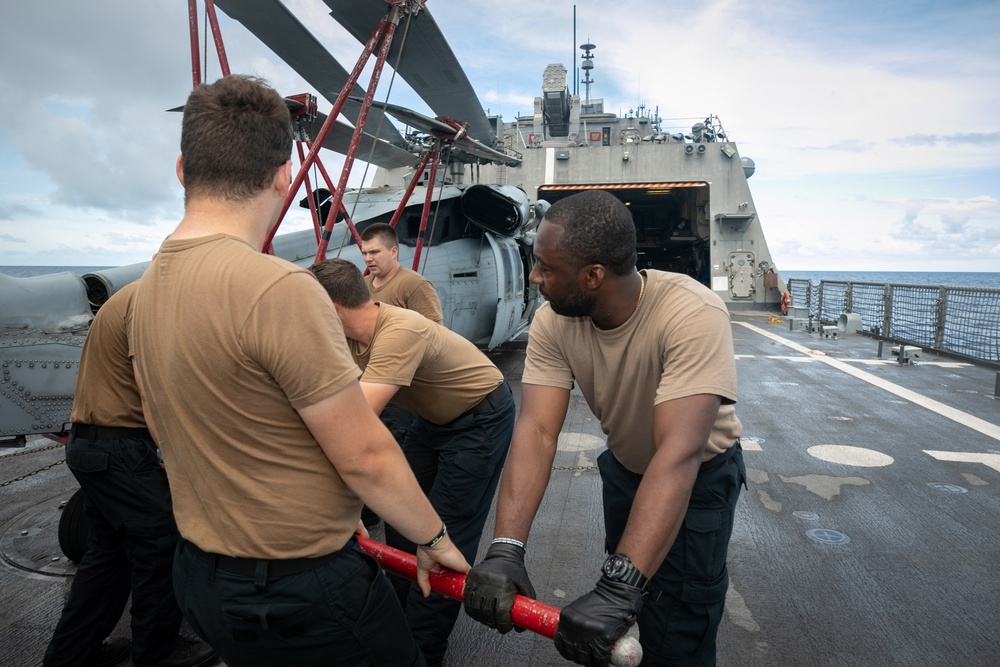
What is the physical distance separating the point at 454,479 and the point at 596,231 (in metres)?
1.52

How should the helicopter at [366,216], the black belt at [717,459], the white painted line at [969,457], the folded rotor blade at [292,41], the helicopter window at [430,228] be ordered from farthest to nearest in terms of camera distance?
the helicopter window at [430,228] < the folded rotor blade at [292,41] < the white painted line at [969,457] < the helicopter at [366,216] < the black belt at [717,459]

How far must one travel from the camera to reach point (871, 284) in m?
14.7

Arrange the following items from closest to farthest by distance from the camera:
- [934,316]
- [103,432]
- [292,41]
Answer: [103,432]
[292,41]
[934,316]

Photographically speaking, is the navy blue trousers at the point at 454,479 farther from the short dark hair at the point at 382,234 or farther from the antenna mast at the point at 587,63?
the antenna mast at the point at 587,63

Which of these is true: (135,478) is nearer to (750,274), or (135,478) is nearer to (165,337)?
(165,337)

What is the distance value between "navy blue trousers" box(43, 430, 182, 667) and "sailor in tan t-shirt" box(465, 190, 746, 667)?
1.60m

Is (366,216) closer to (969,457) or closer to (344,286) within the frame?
(344,286)

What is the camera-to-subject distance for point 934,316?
41.8 feet

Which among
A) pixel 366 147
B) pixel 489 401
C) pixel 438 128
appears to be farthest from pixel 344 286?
pixel 366 147

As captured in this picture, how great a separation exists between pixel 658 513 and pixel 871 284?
1514 centimetres

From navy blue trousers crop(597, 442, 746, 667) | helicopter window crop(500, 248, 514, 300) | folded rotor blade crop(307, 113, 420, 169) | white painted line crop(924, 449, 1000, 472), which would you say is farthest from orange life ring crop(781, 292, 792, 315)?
navy blue trousers crop(597, 442, 746, 667)

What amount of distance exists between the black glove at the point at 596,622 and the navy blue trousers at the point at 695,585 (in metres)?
0.49

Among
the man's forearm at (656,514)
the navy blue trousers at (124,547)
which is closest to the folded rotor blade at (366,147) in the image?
the navy blue trousers at (124,547)

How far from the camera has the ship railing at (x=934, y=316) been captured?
11.3 metres
